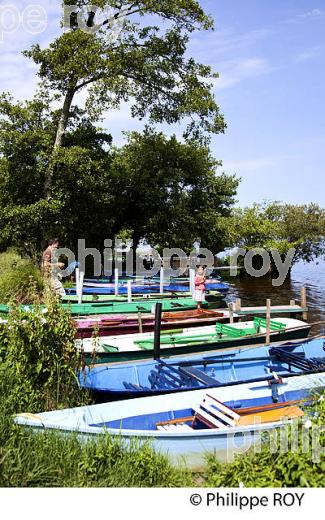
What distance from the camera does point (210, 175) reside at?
109 ft

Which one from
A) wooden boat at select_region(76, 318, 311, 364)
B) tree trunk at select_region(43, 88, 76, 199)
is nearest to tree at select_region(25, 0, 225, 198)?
tree trunk at select_region(43, 88, 76, 199)

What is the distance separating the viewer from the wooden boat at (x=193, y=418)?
22.6ft

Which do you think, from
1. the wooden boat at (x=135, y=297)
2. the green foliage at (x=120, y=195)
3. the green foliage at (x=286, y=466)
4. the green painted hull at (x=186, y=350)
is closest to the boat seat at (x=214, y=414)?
the green foliage at (x=286, y=466)

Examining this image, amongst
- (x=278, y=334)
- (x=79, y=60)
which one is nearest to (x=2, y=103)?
(x=79, y=60)

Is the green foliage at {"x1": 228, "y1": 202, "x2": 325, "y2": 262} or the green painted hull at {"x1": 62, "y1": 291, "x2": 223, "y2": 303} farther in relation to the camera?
the green foliage at {"x1": 228, "y1": 202, "x2": 325, "y2": 262}

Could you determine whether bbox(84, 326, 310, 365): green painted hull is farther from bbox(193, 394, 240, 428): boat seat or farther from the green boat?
the green boat

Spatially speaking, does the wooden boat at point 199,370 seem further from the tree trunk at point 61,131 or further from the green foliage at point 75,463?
the tree trunk at point 61,131

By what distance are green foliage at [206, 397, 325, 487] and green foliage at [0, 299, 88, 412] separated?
10.8 ft

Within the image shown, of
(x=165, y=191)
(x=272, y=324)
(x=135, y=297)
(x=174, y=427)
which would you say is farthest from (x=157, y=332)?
(x=165, y=191)

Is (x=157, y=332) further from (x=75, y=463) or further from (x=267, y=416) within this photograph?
(x=75, y=463)

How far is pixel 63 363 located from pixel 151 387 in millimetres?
2806

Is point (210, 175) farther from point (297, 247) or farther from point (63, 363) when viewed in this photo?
point (63, 363)

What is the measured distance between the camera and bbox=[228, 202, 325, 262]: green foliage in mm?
38688

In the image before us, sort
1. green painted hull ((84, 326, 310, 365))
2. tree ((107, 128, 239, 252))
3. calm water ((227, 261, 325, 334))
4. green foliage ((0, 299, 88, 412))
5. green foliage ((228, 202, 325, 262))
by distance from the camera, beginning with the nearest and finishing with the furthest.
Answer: green foliage ((0, 299, 88, 412)) < green painted hull ((84, 326, 310, 365)) < calm water ((227, 261, 325, 334)) < tree ((107, 128, 239, 252)) < green foliage ((228, 202, 325, 262))
